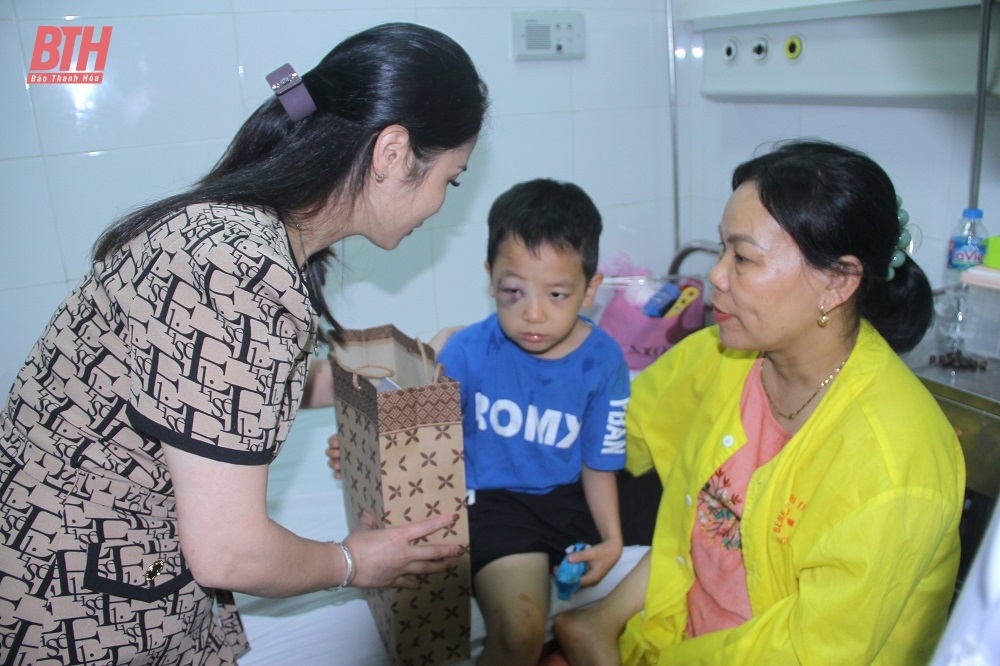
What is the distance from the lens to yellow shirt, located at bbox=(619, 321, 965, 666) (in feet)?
3.66

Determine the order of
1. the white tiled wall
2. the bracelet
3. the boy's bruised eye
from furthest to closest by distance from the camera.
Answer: the white tiled wall, the boy's bruised eye, the bracelet

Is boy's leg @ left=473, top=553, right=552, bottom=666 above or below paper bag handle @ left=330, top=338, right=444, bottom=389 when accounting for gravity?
below

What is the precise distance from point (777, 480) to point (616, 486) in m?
0.47

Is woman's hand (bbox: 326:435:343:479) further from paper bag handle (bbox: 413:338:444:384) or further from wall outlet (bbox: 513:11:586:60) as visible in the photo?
wall outlet (bbox: 513:11:586:60)

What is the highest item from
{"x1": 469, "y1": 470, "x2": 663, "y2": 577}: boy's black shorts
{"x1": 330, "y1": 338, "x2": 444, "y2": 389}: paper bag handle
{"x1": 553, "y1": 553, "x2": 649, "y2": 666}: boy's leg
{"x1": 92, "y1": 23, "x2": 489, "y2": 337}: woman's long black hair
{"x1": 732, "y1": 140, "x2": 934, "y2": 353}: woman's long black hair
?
{"x1": 92, "y1": 23, "x2": 489, "y2": 337}: woman's long black hair

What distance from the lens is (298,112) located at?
104cm

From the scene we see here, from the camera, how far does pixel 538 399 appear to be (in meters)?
1.62

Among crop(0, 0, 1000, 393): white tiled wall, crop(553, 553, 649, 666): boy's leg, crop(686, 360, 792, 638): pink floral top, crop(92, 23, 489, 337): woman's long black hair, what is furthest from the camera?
crop(0, 0, 1000, 393): white tiled wall

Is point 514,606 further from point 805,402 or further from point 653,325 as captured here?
point 653,325

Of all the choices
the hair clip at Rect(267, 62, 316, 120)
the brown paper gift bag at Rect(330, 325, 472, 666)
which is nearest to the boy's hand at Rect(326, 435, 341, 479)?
the brown paper gift bag at Rect(330, 325, 472, 666)

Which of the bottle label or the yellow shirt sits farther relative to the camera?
the bottle label

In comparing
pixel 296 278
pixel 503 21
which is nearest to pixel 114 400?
pixel 296 278

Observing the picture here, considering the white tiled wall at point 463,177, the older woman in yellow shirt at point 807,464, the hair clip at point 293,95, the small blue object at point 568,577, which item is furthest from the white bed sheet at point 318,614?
the hair clip at point 293,95

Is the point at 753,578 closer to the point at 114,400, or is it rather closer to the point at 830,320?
the point at 830,320
